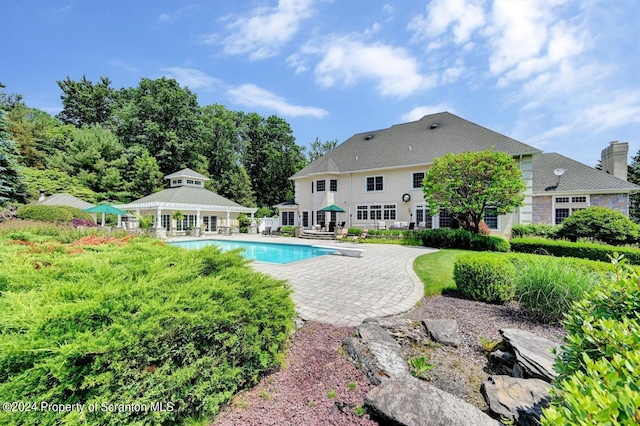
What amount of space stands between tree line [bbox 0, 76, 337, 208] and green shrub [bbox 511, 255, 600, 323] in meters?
35.0

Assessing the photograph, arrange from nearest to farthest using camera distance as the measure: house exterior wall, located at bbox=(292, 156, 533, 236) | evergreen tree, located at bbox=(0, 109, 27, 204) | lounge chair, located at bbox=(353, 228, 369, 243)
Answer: evergreen tree, located at bbox=(0, 109, 27, 204), lounge chair, located at bbox=(353, 228, 369, 243), house exterior wall, located at bbox=(292, 156, 533, 236)

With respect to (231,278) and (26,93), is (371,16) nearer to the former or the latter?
(231,278)

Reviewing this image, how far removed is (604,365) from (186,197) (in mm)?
29456

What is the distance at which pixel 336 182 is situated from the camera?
24.2m

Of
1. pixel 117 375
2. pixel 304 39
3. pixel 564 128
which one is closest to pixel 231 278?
pixel 117 375

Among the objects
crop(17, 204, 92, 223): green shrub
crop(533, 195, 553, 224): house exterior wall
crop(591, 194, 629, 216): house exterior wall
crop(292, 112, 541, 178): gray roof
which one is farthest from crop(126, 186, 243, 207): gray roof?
crop(591, 194, 629, 216): house exterior wall

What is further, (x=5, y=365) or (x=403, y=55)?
(x=403, y=55)

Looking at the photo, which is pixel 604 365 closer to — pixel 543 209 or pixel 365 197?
pixel 365 197

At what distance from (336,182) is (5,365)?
76.4 ft

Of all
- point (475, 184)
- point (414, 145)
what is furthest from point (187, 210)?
point (475, 184)

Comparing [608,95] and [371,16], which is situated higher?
[371,16]

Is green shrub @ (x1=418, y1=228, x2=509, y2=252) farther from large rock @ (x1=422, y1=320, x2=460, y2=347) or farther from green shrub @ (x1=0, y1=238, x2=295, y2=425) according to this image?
green shrub @ (x1=0, y1=238, x2=295, y2=425)

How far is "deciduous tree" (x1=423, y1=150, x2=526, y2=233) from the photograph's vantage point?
13586 mm

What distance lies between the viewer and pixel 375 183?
74.4 ft
